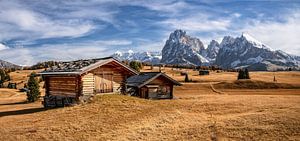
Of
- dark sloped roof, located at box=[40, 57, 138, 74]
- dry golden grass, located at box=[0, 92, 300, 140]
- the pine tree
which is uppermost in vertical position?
dark sloped roof, located at box=[40, 57, 138, 74]

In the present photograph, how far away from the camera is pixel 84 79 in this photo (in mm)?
39000

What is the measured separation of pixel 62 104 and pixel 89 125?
13.4 meters

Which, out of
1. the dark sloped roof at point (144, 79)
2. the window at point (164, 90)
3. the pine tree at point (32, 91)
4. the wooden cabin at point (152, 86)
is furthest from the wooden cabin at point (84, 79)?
the pine tree at point (32, 91)

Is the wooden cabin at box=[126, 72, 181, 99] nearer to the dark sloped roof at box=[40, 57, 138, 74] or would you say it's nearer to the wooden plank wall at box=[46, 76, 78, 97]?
the dark sloped roof at box=[40, 57, 138, 74]

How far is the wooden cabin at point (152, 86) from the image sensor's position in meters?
52.0

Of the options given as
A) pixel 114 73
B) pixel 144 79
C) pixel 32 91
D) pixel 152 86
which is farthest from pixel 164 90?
pixel 32 91

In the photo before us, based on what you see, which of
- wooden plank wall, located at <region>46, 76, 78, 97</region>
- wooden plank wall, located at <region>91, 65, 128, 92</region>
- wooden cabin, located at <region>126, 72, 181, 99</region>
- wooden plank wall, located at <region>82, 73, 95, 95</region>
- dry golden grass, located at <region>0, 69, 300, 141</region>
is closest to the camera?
dry golden grass, located at <region>0, 69, 300, 141</region>

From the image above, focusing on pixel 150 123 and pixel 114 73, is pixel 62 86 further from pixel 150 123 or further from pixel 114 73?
pixel 150 123

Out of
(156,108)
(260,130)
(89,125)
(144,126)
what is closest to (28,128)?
(89,125)

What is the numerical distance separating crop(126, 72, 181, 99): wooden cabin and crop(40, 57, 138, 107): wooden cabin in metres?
9.03

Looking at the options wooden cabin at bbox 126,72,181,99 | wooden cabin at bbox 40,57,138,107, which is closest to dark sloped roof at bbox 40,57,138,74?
wooden cabin at bbox 40,57,138,107

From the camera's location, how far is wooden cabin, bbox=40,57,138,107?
38.7 meters

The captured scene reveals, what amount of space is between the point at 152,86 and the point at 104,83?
1283 centimetres

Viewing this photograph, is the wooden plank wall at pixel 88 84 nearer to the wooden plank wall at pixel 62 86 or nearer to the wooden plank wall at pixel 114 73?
the wooden plank wall at pixel 114 73
